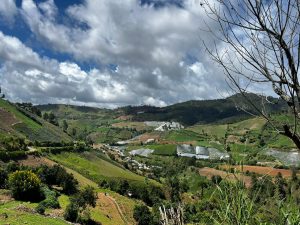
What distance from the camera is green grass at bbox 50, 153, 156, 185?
120 meters

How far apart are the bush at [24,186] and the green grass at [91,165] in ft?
146

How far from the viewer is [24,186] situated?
2768 inches

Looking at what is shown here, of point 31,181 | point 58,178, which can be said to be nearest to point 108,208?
point 58,178

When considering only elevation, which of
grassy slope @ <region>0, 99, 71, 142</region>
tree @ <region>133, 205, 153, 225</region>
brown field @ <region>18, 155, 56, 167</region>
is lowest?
tree @ <region>133, 205, 153, 225</region>

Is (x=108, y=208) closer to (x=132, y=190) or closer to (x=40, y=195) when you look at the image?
(x=40, y=195)

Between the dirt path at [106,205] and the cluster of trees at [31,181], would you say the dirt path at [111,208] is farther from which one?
the cluster of trees at [31,181]

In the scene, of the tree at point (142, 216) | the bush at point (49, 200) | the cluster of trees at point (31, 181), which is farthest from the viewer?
the tree at point (142, 216)

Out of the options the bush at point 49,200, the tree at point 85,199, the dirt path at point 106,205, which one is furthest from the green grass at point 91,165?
the bush at point 49,200

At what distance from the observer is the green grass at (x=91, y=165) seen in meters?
120

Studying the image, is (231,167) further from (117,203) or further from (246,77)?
(117,203)

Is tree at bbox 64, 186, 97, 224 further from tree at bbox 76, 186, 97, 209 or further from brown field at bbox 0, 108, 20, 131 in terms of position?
brown field at bbox 0, 108, 20, 131

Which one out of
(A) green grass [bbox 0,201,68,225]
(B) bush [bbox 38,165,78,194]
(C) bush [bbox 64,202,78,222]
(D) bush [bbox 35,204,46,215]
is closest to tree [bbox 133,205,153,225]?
(B) bush [bbox 38,165,78,194]

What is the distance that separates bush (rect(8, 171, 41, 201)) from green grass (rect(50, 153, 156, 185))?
44403 mm

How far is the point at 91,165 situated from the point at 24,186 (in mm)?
63271
